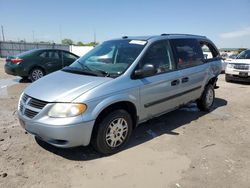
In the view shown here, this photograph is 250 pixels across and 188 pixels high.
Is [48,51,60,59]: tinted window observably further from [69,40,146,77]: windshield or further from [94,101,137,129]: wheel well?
[94,101,137,129]: wheel well

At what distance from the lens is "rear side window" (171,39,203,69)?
15.7 feet

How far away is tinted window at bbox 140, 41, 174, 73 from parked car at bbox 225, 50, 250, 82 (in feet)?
23.3

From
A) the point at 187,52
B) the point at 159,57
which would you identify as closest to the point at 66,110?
the point at 159,57

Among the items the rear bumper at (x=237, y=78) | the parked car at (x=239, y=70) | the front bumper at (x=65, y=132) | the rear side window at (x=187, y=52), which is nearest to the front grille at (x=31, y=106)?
the front bumper at (x=65, y=132)

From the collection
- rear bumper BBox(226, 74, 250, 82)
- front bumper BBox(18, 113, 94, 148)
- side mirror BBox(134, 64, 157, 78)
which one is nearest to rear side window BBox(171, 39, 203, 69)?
side mirror BBox(134, 64, 157, 78)

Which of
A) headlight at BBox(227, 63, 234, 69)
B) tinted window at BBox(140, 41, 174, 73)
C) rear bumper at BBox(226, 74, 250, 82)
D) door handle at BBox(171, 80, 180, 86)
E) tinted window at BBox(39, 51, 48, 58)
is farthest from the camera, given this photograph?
headlight at BBox(227, 63, 234, 69)

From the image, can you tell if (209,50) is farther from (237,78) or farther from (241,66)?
(237,78)

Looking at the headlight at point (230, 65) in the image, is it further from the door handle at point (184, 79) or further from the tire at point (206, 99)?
the door handle at point (184, 79)

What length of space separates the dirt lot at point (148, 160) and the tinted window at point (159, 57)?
1.26 m

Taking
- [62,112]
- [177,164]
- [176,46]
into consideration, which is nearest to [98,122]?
[62,112]

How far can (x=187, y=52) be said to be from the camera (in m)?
5.11

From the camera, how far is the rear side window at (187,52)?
4785mm

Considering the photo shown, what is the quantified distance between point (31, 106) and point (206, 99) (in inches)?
165

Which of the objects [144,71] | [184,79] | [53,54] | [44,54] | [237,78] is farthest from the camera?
[237,78]
